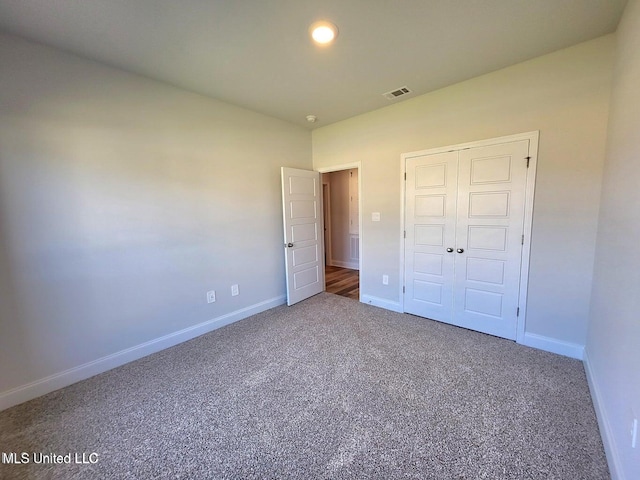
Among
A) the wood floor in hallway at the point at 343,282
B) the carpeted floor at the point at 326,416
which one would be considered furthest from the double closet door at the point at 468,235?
the wood floor in hallway at the point at 343,282

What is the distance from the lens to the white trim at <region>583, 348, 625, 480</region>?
4.11 ft

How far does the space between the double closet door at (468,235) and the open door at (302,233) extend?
146 cm

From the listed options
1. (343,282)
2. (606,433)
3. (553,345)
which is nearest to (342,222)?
(343,282)

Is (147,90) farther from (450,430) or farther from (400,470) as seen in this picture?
(450,430)

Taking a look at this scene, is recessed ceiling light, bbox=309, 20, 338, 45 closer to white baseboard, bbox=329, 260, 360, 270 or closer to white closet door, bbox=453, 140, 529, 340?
white closet door, bbox=453, 140, 529, 340

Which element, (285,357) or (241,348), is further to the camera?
(241,348)

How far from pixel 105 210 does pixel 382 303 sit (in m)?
3.29

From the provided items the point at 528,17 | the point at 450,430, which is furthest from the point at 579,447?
the point at 528,17

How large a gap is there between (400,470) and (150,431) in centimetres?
154

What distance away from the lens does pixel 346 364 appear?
7.54ft

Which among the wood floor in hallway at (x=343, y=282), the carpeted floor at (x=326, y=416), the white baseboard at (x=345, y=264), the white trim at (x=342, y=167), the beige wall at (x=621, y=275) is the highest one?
the white trim at (x=342, y=167)

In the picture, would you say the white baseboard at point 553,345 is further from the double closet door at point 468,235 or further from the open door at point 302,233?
the open door at point 302,233

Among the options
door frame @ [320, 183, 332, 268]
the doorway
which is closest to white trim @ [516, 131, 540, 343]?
the doorway

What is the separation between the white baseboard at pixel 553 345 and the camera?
2277 millimetres
